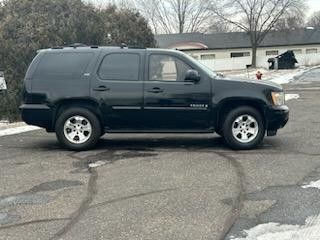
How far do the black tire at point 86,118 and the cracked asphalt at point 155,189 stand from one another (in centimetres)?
19

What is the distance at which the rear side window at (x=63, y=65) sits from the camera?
9.38 metres

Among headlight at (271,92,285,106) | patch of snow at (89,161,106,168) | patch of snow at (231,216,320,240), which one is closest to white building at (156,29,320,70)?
headlight at (271,92,285,106)

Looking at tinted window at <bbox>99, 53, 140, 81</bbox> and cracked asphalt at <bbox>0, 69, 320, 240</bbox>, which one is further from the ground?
tinted window at <bbox>99, 53, 140, 81</bbox>

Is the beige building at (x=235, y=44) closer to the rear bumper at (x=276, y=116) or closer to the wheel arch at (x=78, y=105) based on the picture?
the wheel arch at (x=78, y=105)

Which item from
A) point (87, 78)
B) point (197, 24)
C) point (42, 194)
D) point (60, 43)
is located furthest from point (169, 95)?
point (197, 24)

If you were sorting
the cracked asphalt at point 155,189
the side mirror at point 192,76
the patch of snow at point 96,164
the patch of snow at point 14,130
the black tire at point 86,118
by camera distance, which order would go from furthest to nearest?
the patch of snow at point 14,130, the black tire at point 86,118, the side mirror at point 192,76, the patch of snow at point 96,164, the cracked asphalt at point 155,189

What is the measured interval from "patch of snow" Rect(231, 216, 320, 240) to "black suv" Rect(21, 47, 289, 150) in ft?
13.3

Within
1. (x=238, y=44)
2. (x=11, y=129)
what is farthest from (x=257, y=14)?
(x=11, y=129)

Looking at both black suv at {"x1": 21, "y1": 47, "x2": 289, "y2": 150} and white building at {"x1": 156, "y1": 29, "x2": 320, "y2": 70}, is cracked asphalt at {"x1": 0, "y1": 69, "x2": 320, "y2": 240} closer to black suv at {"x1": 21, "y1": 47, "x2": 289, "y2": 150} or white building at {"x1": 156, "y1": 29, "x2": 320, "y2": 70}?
black suv at {"x1": 21, "y1": 47, "x2": 289, "y2": 150}

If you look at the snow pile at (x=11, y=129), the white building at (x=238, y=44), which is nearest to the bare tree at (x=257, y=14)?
the white building at (x=238, y=44)

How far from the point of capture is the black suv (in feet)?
30.0

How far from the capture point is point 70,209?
5.89 metres

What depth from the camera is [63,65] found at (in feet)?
31.0

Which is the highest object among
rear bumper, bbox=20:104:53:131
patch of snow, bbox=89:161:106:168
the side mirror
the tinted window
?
the tinted window
